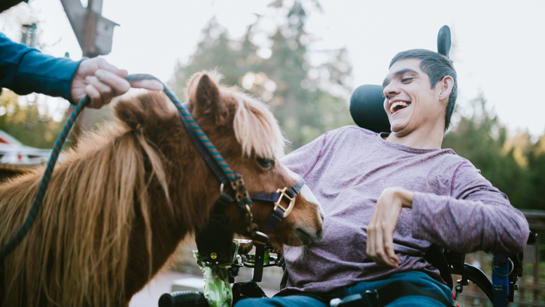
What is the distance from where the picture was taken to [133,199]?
1.35 metres

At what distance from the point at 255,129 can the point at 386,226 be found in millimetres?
685

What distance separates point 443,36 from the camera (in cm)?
231

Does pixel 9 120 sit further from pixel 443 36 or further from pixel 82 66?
pixel 443 36

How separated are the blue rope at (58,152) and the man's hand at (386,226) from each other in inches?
21.6

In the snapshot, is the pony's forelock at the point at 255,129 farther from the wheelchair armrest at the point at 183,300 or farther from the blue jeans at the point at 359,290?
the wheelchair armrest at the point at 183,300

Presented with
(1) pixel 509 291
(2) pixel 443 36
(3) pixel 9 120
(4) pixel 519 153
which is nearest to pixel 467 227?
(1) pixel 509 291

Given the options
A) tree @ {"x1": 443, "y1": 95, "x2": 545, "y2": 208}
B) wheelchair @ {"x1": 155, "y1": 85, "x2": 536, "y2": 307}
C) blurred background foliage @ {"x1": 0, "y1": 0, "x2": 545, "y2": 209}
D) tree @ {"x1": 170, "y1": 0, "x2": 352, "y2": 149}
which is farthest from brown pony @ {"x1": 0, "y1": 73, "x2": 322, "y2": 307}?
tree @ {"x1": 170, "y1": 0, "x2": 352, "y2": 149}

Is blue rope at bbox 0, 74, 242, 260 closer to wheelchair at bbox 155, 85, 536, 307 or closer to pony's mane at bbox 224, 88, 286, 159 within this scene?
pony's mane at bbox 224, 88, 286, 159

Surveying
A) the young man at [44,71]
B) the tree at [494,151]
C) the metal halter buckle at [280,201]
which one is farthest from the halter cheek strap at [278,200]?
the tree at [494,151]

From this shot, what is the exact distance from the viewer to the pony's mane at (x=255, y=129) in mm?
1454

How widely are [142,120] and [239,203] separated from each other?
527mm

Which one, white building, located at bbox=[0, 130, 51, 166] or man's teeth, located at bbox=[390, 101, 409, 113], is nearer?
man's teeth, located at bbox=[390, 101, 409, 113]

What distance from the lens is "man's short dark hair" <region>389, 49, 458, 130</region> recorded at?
6.86ft

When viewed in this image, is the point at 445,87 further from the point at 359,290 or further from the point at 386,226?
the point at 359,290
